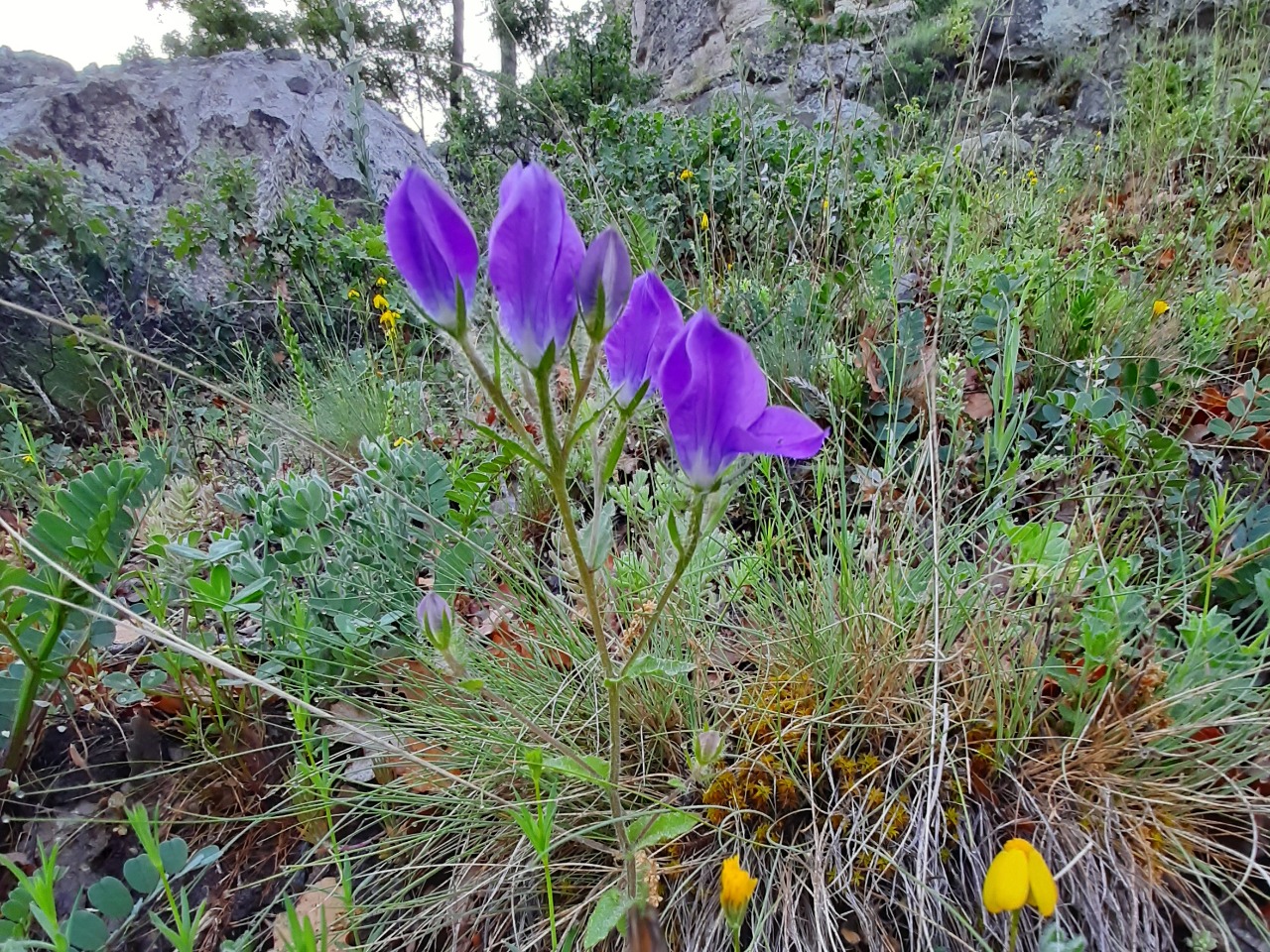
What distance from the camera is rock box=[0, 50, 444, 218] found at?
12.6 feet

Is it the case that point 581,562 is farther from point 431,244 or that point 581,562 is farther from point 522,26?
point 522,26

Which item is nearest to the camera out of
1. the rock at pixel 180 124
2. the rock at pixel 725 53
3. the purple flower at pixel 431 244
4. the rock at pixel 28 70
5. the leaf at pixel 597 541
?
the purple flower at pixel 431 244

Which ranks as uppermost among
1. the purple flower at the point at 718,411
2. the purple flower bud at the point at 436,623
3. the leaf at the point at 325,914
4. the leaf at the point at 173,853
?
the purple flower at the point at 718,411

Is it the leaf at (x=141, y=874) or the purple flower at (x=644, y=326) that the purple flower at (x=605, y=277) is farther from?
the leaf at (x=141, y=874)

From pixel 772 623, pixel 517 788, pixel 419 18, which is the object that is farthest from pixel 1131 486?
pixel 419 18

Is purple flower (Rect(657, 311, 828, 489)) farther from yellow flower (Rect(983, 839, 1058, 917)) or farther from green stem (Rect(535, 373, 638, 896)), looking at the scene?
yellow flower (Rect(983, 839, 1058, 917))

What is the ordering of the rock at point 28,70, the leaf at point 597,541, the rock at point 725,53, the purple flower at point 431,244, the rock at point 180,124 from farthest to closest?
1. the rock at point 725,53
2. the rock at point 28,70
3. the rock at point 180,124
4. the leaf at point 597,541
5. the purple flower at point 431,244

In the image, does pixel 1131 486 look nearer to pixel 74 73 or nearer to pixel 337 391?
pixel 337 391

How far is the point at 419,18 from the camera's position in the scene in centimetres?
1134

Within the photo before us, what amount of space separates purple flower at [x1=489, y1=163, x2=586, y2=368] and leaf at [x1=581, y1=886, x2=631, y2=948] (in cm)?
58

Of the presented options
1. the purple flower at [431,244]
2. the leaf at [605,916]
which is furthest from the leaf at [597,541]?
the leaf at [605,916]

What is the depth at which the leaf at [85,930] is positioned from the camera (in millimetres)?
830

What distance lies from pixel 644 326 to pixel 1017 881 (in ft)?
1.87

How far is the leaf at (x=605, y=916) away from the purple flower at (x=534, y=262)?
578 millimetres
